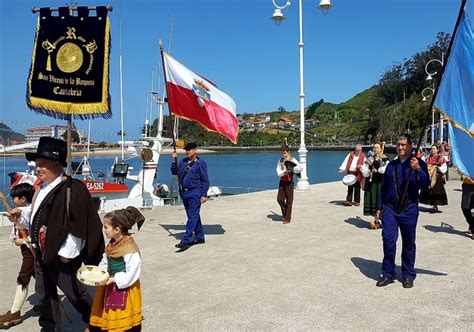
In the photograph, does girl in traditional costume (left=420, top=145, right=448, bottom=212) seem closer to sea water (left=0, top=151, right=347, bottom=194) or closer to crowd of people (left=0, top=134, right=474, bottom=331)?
sea water (left=0, top=151, right=347, bottom=194)

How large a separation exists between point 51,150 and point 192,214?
396 cm

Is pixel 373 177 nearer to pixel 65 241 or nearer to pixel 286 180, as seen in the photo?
pixel 286 180

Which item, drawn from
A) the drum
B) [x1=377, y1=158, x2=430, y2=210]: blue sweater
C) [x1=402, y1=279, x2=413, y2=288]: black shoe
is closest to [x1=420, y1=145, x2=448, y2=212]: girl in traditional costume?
the drum

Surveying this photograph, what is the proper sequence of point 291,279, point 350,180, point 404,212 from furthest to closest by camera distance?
point 350,180
point 291,279
point 404,212

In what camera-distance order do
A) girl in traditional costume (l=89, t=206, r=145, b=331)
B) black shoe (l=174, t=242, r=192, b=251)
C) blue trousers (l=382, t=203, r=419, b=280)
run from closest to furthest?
1. girl in traditional costume (l=89, t=206, r=145, b=331)
2. blue trousers (l=382, t=203, r=419, b=280)
3. black shoe (l=174, t=242, r=192, b=251)

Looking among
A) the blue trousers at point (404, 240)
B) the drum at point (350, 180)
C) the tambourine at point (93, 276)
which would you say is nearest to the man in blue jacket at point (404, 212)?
the blue trousers at point (404, 240)

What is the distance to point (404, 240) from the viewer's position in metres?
5.52

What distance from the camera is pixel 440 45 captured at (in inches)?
4055

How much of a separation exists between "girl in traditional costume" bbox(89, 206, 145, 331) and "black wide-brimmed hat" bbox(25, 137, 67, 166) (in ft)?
2.29

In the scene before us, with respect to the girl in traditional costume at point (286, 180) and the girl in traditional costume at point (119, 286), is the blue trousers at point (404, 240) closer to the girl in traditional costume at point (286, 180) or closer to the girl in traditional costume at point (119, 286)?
the girl in traditional costume at point (119, 286)

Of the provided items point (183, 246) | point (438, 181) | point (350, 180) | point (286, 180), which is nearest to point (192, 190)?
point (183, 246)

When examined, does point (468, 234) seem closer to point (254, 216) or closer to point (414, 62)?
point (254, 216)

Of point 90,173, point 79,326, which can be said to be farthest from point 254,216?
point 90,173

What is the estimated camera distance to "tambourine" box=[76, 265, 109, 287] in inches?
132
